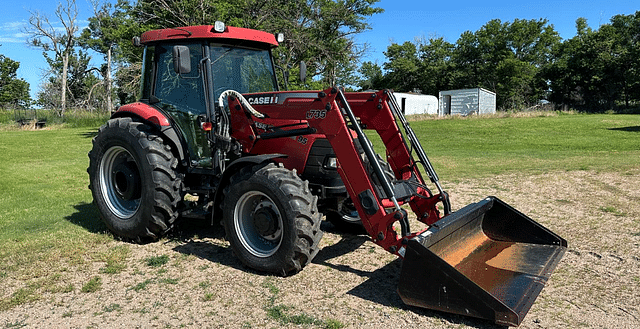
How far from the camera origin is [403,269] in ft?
13.4

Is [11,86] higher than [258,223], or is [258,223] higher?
[11,86]

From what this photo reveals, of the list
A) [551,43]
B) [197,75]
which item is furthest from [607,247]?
[551,43]

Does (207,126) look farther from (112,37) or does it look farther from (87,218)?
(112,37)

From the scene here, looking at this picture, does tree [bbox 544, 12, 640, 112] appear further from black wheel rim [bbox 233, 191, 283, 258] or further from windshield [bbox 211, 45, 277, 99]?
black wheel rim [bbox 233, 191, 283, 258]

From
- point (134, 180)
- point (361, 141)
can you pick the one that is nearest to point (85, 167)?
point (134, 180)

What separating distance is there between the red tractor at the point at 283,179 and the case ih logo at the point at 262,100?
17mm

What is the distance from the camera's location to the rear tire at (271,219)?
467 centimetres

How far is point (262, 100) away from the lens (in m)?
5.54

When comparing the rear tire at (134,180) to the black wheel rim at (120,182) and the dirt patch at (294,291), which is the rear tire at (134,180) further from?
the dirt patch at (294,291)

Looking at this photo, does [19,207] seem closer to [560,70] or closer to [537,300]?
[537,300]

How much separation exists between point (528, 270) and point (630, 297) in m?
0.86

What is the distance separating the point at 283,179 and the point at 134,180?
250 cm

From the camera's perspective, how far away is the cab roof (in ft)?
19.2

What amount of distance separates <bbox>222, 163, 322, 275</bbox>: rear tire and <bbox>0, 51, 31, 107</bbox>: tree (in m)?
58.4
